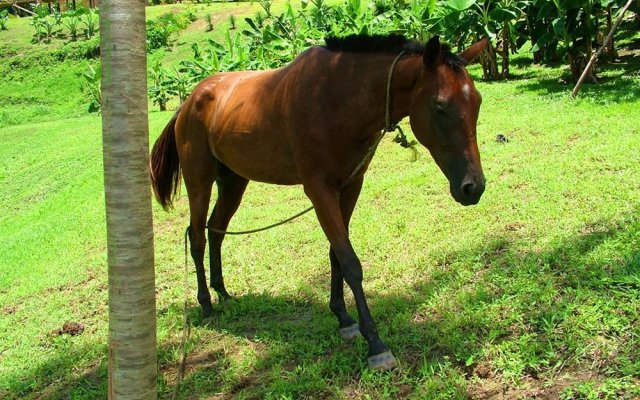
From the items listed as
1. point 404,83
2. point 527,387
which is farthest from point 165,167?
point 527,387

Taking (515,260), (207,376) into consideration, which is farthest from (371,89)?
(207,376)

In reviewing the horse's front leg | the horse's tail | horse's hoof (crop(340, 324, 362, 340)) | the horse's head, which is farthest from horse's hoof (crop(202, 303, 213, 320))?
the horse's head

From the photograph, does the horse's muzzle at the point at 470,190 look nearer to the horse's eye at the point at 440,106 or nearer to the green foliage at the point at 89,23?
the horse's eye at the point at 440,106

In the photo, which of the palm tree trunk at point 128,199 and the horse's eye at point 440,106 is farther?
the horse's eye at point 440,106

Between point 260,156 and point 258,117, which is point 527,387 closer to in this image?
point 260,156

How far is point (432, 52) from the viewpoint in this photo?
10.2 ft

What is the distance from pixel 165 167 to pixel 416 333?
2798 millimetres

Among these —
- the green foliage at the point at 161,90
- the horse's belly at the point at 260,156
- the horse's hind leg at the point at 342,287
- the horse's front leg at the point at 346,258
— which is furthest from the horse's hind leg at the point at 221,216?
the green foliage at the point at 161,90

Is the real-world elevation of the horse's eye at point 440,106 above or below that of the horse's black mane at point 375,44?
below

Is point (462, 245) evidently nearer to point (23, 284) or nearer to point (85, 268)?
point (85, 268)

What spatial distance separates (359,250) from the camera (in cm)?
555

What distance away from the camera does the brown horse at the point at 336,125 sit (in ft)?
10.3

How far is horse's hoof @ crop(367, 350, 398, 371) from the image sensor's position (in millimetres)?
3473

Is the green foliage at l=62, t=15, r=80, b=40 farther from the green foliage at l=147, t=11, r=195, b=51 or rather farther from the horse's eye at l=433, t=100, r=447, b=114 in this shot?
the horse's eye at l=433, t=100, r=447, b=114
